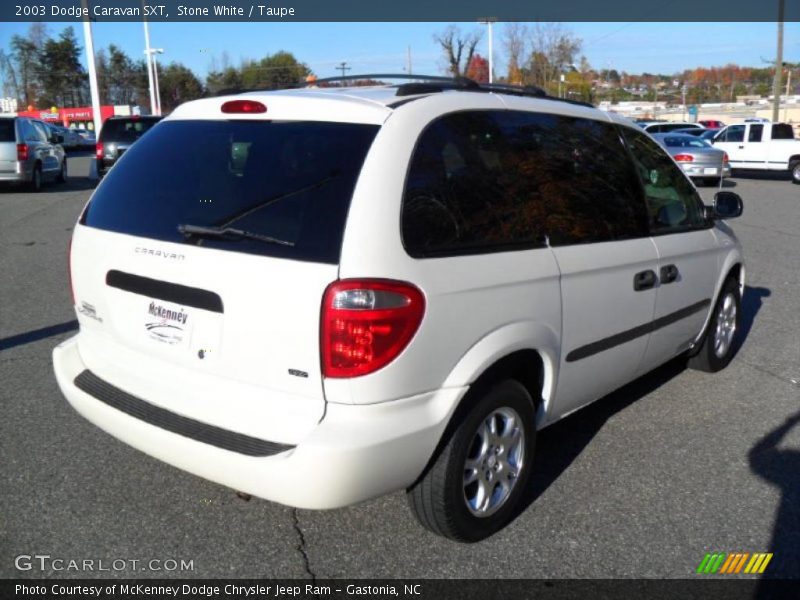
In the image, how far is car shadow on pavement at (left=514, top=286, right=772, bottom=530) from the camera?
12.7 feet

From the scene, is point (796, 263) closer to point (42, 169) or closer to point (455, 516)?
point (455, 516)

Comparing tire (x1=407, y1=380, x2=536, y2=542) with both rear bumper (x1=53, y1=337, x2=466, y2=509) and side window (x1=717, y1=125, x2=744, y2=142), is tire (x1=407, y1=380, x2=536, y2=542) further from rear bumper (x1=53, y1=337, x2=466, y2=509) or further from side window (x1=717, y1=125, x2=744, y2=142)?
side window (x1=717, y1=125, x2=744, y2=142)

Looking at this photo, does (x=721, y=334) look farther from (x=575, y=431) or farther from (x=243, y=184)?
(x=243, y=184)

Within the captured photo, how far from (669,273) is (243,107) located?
2.49 meters

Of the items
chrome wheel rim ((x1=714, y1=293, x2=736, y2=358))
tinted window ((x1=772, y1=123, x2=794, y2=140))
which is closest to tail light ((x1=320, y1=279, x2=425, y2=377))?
chrome wheel rim ((x1=714, y1=293, x2=736, y2=358))

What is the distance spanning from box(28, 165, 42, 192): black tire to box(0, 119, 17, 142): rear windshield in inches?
45.9

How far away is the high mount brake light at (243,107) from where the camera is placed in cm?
318

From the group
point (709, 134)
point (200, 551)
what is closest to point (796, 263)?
point (200, 551)

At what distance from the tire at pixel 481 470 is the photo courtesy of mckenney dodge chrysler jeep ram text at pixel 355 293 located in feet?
0.03

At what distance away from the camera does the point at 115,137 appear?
1772cm

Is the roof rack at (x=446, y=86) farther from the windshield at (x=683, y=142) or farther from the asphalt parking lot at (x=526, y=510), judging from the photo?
the windshield at (x=683, y=142)

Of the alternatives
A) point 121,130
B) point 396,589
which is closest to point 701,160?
point 121,130

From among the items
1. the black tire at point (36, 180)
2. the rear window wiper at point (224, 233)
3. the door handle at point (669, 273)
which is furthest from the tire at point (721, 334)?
the black tire at point (36, 180)

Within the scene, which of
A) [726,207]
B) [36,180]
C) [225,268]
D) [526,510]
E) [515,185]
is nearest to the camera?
[225,268]
